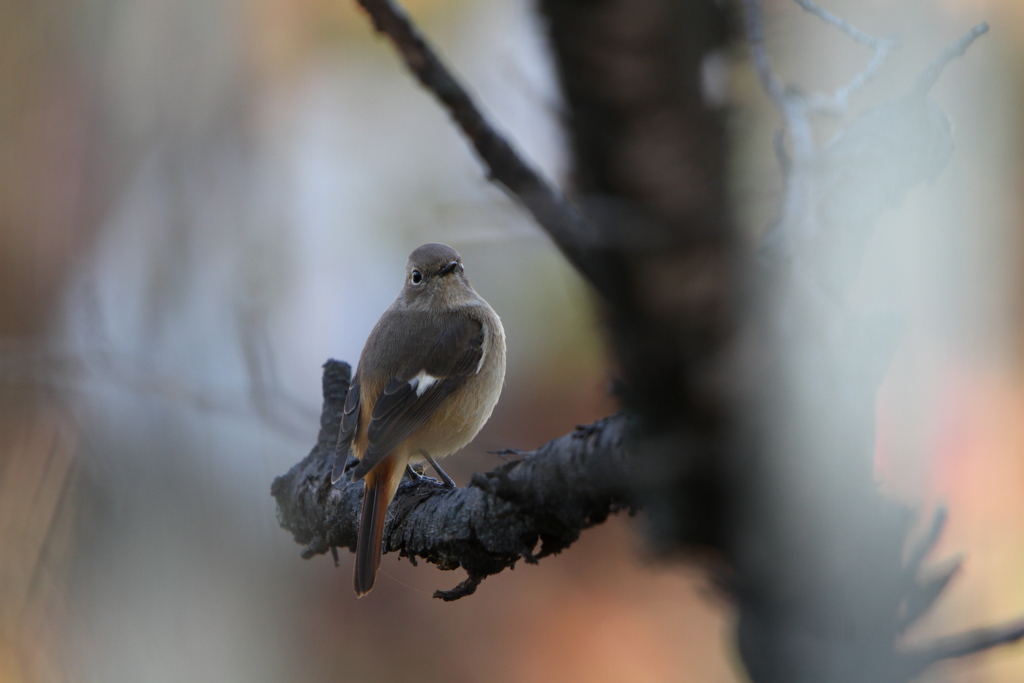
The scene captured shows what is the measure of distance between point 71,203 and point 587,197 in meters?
4.34

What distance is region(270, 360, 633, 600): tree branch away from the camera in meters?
1.12

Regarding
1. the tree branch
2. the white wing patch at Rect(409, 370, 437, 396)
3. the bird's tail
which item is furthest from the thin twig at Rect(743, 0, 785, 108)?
the white wing patch at Rect(409, 370, 437, 396)

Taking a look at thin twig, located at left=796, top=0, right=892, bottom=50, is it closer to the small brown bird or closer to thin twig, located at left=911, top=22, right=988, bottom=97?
thin twig, located at left=911, top=22, right=988, bottom=97

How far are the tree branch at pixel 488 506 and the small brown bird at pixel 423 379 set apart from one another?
114 mm

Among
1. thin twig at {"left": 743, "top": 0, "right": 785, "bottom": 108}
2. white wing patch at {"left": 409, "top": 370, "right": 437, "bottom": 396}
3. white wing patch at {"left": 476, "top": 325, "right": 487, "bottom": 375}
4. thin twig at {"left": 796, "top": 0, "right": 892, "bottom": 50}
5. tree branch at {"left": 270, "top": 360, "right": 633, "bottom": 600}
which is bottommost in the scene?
tree branch at {"left": 270, "top": 360, "right": 633, "bottom": 600}

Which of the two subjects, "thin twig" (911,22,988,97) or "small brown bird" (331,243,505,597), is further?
"small brown bird" (331,243,505,597)

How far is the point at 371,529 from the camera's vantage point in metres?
2.00

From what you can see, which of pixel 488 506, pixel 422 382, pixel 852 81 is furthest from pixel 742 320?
pixel 422 382

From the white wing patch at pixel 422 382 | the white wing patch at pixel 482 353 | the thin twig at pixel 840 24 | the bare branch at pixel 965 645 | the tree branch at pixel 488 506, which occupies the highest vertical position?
the white wing patch at pixel 482 353

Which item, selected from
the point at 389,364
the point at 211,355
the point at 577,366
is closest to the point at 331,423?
the point at 389,364

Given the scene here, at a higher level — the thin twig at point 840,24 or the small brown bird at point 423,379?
the small brown bird at point 423,379

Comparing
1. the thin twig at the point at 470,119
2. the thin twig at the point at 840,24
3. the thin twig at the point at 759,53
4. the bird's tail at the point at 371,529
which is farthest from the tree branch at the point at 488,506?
the thin twig at the point at 840,24

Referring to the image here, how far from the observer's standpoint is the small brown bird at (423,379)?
2.34m

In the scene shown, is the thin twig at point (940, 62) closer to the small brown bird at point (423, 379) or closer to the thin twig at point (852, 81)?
the thin twig at point (852, 81)
